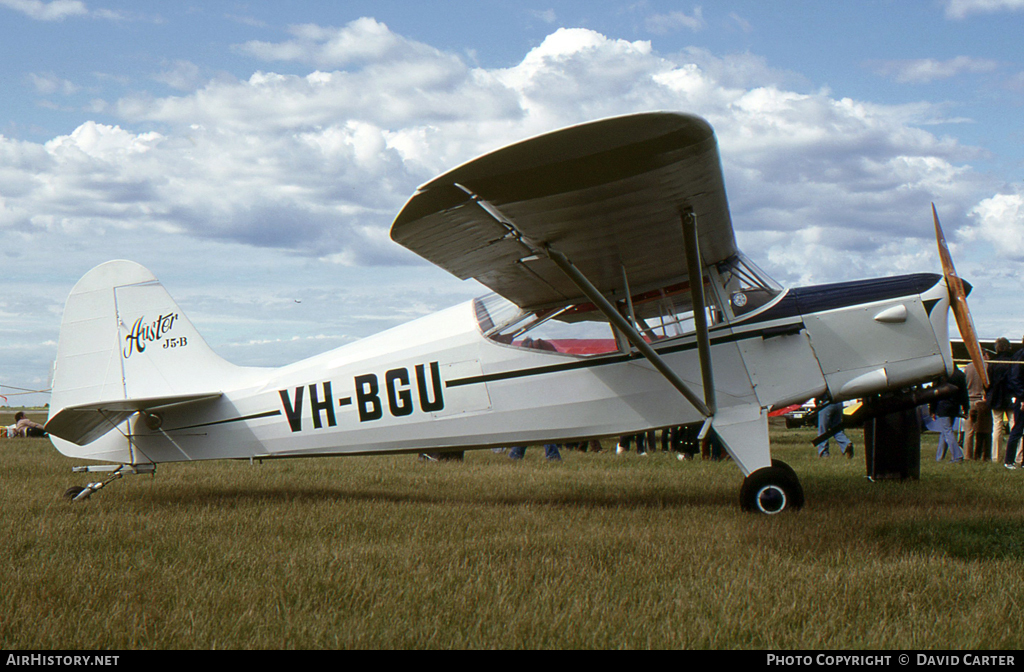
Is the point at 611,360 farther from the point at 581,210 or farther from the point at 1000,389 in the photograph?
the point at 1000,389

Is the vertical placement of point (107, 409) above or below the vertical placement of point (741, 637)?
above

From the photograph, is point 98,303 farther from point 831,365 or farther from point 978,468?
point 978,468

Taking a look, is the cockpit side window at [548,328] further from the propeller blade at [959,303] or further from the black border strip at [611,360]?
the propeller blade at [959,303]

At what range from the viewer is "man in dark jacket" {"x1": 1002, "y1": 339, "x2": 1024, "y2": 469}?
10.1 m

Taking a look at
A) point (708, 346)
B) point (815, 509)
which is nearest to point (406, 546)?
point (708, 346)

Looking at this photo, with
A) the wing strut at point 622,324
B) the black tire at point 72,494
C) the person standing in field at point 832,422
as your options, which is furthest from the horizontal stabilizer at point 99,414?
the person standing in field at point 832,422

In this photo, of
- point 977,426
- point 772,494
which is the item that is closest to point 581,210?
point 772,494

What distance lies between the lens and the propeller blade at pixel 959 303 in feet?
20.2

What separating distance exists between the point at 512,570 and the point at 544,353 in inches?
111

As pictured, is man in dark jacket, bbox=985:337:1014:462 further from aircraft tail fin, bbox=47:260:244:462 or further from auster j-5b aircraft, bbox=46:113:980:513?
aircraft tail fin, bbox=47:260:244:462

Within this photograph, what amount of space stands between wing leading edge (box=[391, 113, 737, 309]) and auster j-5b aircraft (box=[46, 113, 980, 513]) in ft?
0.08

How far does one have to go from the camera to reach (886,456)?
854cm

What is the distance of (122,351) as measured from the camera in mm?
7477
